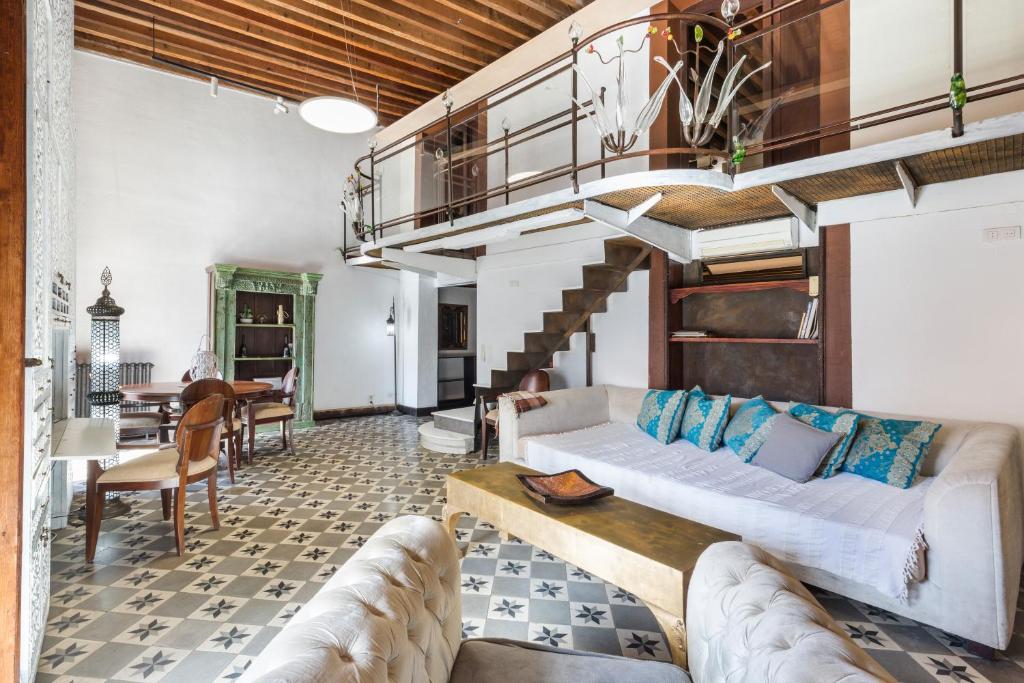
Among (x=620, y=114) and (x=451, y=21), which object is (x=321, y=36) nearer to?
(x=451, y=21)

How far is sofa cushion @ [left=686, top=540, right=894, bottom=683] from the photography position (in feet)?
2.52

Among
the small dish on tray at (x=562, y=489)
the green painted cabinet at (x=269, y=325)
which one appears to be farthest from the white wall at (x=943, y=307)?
the green painted cabinet at (x=269, y=325)

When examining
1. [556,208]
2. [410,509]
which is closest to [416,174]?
[556,208]

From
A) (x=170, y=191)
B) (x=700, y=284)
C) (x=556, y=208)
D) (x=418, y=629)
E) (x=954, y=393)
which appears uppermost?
(x=170, y=191)

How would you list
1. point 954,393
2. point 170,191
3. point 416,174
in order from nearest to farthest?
point 954,393 → point 170,191 → point 416,174

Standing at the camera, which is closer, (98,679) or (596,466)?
(98,679)

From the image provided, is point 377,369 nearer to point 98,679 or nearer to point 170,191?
point 170,191

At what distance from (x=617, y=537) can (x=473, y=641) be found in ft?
2.77

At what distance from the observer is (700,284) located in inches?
180

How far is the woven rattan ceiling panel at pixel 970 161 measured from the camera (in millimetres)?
2518

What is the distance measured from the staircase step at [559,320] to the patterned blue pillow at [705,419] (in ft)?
5.02

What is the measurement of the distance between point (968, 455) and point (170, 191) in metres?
7.98

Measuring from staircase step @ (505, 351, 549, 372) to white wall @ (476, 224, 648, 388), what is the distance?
2.11 feet

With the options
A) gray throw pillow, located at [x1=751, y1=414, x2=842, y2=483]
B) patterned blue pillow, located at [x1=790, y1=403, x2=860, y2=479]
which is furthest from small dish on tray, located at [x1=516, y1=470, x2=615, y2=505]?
patterned blue pillow, located at [x1=790, y1=403, x2=860, y2=479]
